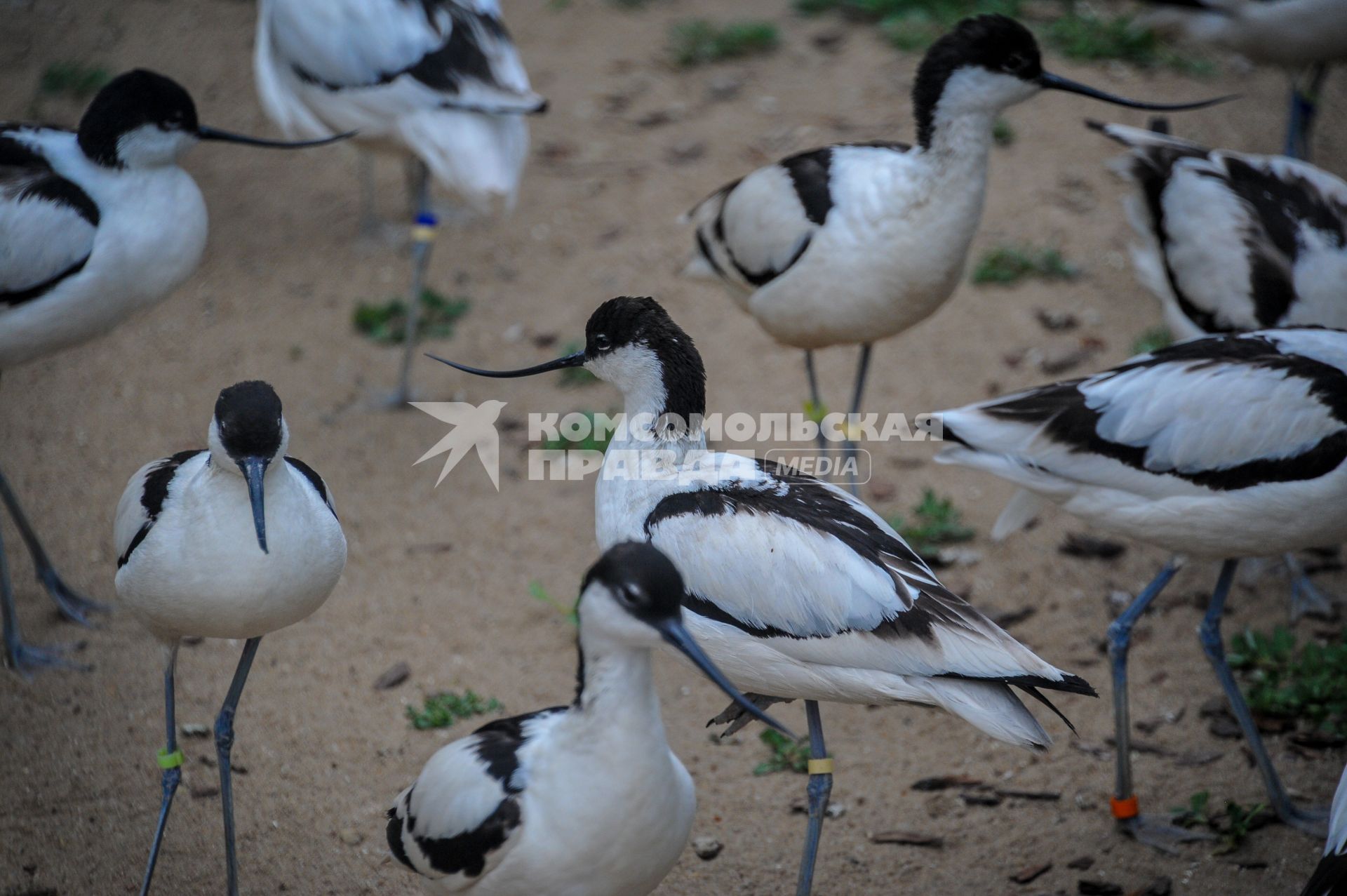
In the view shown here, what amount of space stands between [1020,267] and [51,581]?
4.79 m

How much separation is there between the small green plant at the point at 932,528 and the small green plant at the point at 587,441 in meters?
1.39

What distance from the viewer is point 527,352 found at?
6188 mm

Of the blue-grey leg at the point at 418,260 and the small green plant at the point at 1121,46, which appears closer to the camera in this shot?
the blue-grey leg at the point at 418,260

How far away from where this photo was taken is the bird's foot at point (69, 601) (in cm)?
466

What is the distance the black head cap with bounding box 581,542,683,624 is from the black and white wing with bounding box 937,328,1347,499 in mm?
1757

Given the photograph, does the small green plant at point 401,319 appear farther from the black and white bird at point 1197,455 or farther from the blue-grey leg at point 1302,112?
the blue-grey leg at point 1302,112

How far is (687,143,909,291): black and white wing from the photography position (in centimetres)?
458

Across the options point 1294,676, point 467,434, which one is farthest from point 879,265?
point 467,434

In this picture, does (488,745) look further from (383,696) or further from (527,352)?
(527,352)

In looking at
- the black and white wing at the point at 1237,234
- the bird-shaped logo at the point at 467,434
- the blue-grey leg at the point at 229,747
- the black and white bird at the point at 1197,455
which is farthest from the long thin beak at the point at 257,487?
the black and white wing at the point at 1237,234

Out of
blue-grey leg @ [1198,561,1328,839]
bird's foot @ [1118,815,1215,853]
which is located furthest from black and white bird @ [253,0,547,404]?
bird's foot @ [1118,815,1215,853]

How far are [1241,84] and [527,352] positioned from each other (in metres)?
4.92

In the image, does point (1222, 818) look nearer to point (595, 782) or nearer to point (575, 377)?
point (595, 782)

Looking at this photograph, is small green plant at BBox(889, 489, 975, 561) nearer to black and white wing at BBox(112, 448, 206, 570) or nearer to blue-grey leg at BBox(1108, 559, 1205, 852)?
blue-grey leg at BBox(1108, 559, 1205, 852)
